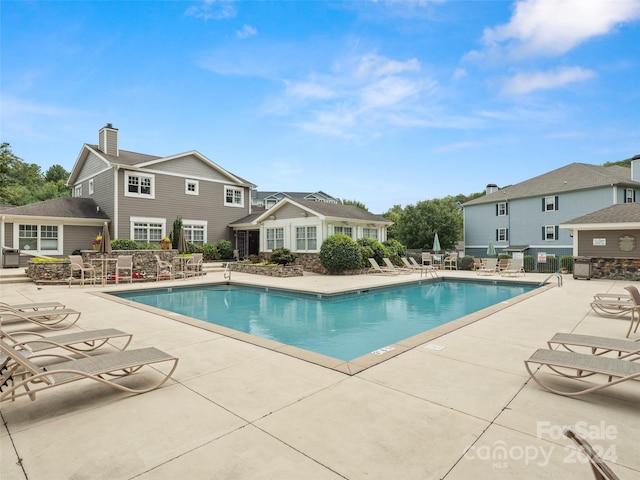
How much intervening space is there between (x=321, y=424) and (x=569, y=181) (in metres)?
30.8

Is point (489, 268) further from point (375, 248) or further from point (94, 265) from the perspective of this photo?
point (94, 265)

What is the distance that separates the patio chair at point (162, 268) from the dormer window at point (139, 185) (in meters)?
6.70

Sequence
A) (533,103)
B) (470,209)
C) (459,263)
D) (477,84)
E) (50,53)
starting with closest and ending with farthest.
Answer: (50,53), (477,84), (533,103), (459,263), (470,209)

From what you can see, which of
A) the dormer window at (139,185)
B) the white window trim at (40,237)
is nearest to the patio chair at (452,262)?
the dormer window at (139,185)

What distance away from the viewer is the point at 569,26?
13.4 m

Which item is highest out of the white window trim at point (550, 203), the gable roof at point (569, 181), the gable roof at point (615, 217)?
the gable roof at point (569, 181)

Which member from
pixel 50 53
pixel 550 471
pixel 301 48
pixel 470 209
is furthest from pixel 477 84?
pixel 50 53

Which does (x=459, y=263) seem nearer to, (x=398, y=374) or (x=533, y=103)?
(x=533, y=103)

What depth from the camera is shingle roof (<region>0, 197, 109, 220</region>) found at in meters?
17.9

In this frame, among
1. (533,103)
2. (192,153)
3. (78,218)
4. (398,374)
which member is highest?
(533,103)

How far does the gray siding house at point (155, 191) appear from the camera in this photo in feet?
63.7

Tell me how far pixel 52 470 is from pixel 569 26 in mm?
18736

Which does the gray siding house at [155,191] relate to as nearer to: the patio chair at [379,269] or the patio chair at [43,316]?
the patio chair at [379,269]

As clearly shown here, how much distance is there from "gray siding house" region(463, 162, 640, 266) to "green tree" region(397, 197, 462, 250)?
1503 mm
